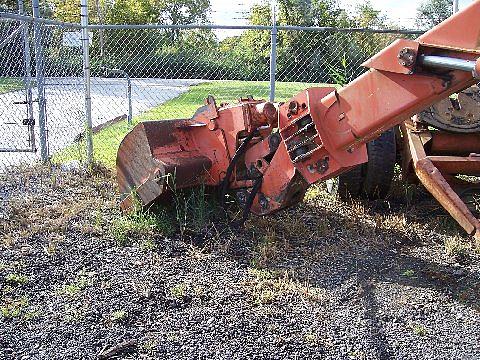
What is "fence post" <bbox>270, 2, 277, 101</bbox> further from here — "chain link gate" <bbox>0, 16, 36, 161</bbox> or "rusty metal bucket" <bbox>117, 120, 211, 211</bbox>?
"chain link gate" <bbox>0, 16, 36, 161</bbox>

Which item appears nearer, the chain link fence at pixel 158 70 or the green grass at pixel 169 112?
the green grass at pixel 169 112

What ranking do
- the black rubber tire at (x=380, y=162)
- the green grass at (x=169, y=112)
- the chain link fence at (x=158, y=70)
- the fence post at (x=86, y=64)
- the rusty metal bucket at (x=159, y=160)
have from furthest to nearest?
the chain link fence at (x=158, y=70) → the green grass at (x=169, y=112) → the fence post at (x=86, y=64) → the black rubber tire at (x=380, y=162) → the rusty metal bucket at (x=159, y=160)

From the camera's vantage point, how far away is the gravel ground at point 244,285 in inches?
139

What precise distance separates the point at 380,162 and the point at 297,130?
68.7 inches


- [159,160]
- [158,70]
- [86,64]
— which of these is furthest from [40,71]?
[158,70]

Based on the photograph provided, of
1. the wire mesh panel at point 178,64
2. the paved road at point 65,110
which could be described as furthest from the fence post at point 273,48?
the wire mesh panel at point 178,64

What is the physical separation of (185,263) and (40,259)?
43.5 inches

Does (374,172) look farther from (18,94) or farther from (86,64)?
(18,94)

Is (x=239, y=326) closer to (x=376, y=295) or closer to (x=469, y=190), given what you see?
(x=376, y=295)

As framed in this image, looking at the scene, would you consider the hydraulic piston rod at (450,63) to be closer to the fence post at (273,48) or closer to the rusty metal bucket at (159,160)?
the rusty metal bucket at (159,160)

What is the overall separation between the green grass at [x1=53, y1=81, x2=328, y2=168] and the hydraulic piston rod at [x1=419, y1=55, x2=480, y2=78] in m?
4.92

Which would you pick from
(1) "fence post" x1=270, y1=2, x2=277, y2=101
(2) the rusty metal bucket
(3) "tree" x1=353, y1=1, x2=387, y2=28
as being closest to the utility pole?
(1) "fence post" x1=270, y1=2, x2=277, y2=101

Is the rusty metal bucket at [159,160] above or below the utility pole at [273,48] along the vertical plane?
below

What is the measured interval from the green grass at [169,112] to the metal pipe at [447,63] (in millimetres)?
4919
